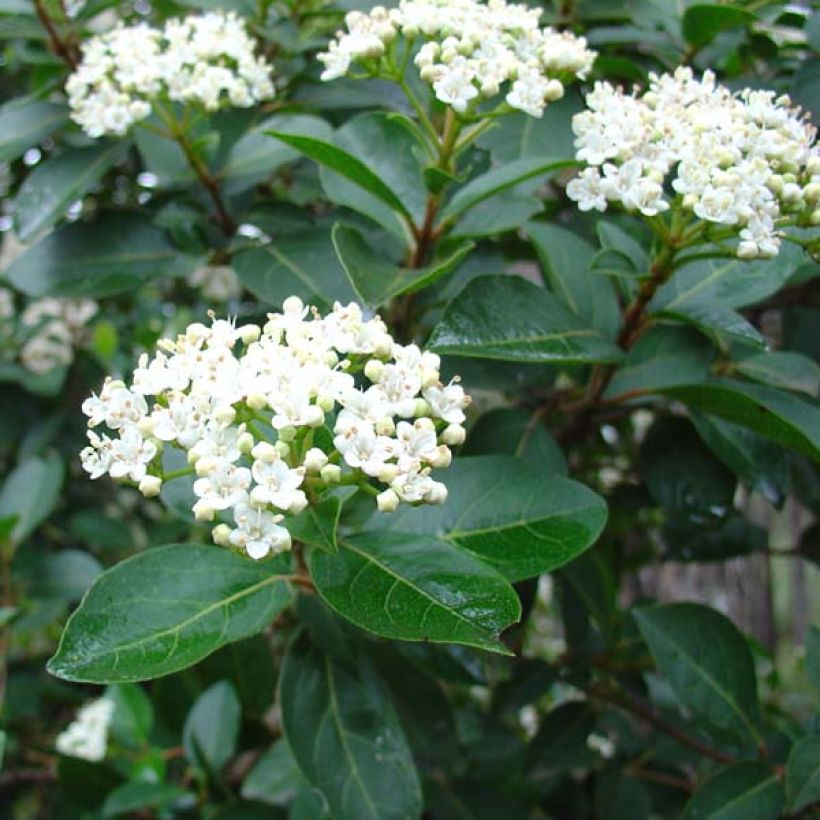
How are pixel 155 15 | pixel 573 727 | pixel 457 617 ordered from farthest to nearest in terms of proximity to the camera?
pixel 155 15 → pixel 573 727 → pixel 457 617

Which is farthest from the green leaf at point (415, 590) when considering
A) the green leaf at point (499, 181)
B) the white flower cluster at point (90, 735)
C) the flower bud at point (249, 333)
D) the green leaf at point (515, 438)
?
the white flower cluster at point (90, 735)

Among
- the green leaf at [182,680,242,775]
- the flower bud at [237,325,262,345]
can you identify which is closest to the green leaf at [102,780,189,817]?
the green leaf at [182,680,242,775]

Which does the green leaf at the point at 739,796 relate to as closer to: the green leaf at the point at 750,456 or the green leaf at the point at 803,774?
the green leaf at the point at 803,774

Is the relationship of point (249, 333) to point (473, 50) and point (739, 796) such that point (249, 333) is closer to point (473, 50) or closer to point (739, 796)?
point (473, 50)

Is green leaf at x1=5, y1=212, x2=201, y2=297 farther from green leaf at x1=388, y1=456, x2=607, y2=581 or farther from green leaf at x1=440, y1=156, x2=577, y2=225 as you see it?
green leaf at x1=388, y1=456, x2=607, y2=581

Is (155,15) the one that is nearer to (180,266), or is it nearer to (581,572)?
(180,266)

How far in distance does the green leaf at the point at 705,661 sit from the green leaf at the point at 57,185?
1.36 meters

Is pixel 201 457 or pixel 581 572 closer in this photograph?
pixel 201 457

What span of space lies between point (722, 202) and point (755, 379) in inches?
16.7

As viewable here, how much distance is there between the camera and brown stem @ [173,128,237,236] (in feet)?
6.19

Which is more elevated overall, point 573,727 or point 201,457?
point 201,457

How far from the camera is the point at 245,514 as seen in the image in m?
1.13

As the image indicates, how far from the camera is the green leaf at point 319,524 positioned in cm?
116

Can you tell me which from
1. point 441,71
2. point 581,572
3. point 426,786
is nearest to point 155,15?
point 441,71
